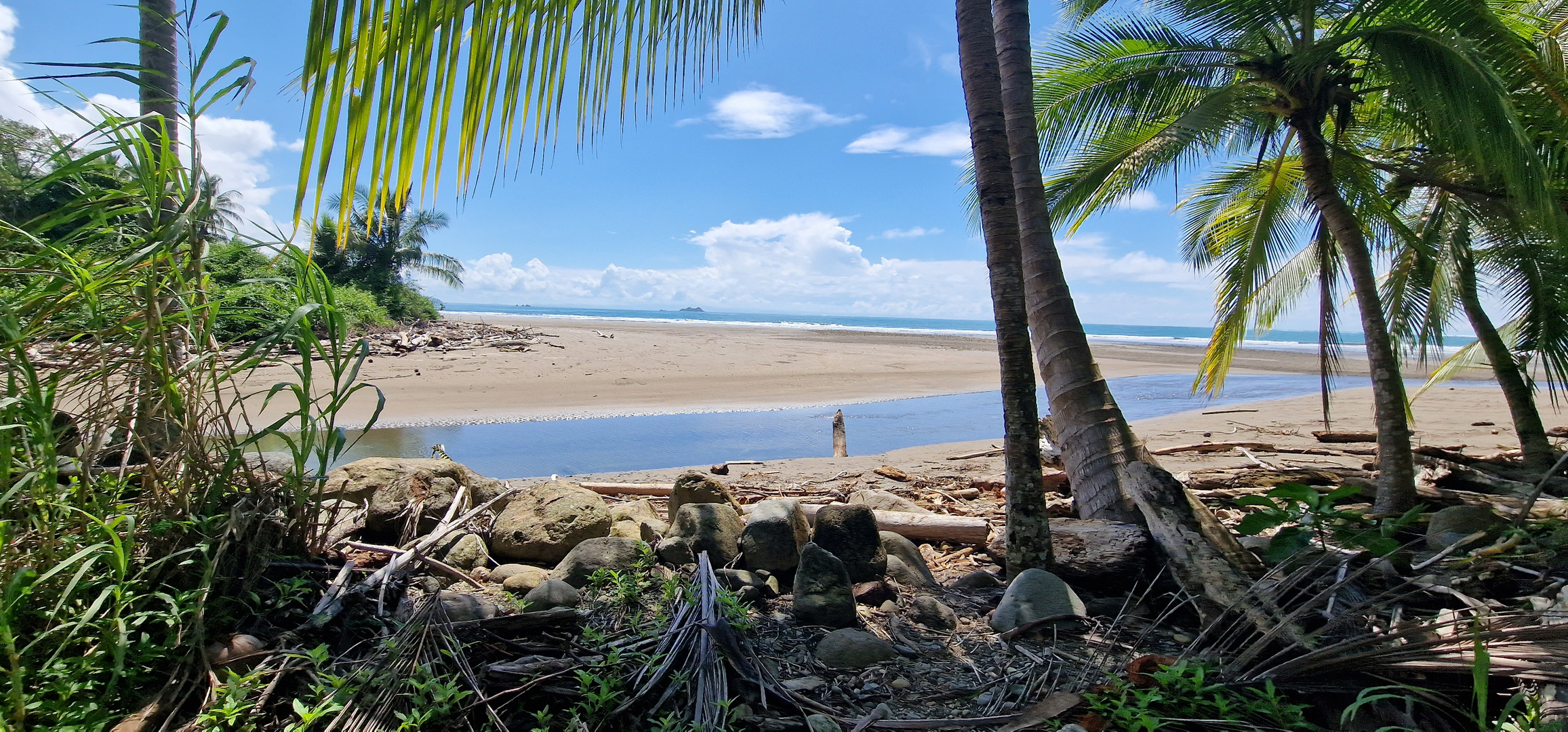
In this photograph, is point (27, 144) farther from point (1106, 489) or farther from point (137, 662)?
point (1106, 489)

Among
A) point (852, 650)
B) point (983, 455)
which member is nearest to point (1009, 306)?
point (852, 650)

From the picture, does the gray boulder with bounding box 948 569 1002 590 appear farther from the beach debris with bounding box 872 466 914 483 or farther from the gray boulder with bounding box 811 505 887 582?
the beach debris with bounding box 872 466 914 483

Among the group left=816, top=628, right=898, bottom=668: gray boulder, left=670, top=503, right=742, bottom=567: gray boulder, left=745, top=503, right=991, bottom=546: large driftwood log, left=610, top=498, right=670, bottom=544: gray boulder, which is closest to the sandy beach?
left=610, top=498, right=670, bottom=544: gray boulder

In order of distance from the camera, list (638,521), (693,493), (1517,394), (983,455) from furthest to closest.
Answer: (983,455) → (1517,394) → (693,493) → (638,521)

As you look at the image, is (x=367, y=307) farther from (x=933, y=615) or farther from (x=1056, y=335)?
(x=933, y=615)

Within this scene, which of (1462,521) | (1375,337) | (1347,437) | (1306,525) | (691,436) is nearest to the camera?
(1306,525)

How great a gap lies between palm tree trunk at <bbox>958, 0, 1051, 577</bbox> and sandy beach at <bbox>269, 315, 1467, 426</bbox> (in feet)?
35.2

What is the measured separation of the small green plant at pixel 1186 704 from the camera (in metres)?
2.08

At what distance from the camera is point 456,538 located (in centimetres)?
354

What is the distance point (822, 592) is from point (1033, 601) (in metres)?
0.92

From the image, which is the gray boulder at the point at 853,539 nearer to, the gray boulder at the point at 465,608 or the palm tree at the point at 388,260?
the gray boulder at the point at 465,608

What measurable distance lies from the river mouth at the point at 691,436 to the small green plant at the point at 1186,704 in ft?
22.3

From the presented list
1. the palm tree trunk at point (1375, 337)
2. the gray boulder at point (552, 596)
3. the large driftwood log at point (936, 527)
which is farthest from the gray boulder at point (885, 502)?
the palm tree trunk at point (1375, 337)

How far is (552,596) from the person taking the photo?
3.01 metres
